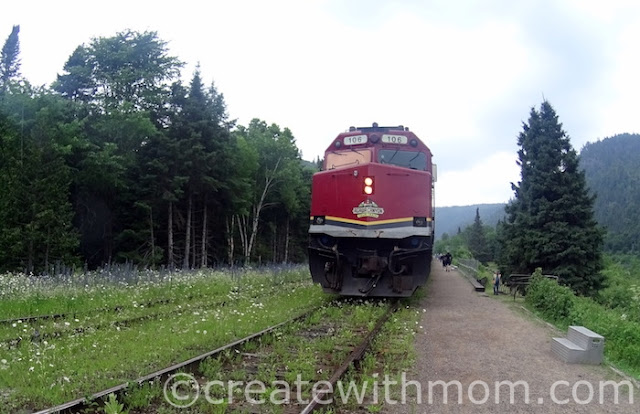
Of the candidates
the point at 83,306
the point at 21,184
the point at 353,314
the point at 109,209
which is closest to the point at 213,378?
the point at 353,314

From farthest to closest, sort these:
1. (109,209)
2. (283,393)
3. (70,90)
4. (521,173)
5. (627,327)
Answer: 1. (70,90)
2. (109,209)
3. (521,173)
4. (627,327)
5. (283,393)

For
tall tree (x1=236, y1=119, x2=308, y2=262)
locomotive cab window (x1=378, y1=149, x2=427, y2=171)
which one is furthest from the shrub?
tall tree (x1=236, y1=119, x2=308, y2=262)

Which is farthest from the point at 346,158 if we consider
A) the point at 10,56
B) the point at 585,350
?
the point at 10,56

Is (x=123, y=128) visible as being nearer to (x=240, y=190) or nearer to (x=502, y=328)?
(x=240, y=190)

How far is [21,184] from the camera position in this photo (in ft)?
81.7

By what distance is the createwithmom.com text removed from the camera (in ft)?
16.2

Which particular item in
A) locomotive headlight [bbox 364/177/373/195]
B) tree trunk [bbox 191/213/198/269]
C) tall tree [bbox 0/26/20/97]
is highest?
tall tree [bbox 0/26/20/97]

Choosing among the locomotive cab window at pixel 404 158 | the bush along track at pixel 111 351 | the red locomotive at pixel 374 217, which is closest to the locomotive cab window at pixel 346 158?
the red locomotive at pixel 374 217

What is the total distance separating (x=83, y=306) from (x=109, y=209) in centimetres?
2436

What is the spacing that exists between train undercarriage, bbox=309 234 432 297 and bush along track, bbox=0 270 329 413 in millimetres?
1683

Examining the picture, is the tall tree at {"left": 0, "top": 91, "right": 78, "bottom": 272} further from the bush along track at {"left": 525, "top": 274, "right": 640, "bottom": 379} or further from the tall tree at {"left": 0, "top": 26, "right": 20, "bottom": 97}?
the tall tree at {"left": 0, "top": 26, "right": 20, "bottom": 97}

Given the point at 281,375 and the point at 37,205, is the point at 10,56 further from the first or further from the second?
the point at 281,375

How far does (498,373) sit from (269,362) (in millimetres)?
2978

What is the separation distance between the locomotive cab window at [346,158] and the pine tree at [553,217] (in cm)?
1681
